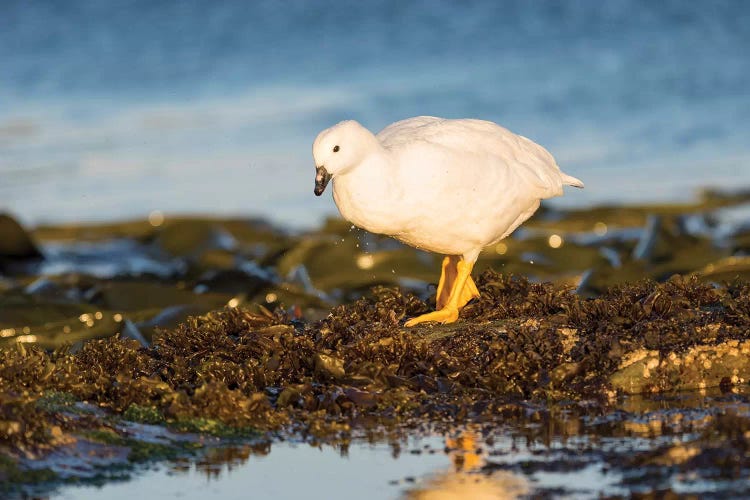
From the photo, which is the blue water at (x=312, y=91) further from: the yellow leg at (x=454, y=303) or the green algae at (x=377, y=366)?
the green algae at (x=377, y=366)

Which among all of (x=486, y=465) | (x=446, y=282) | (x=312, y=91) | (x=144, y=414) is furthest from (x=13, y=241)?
(x=486, y=465)

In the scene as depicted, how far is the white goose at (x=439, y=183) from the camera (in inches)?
231

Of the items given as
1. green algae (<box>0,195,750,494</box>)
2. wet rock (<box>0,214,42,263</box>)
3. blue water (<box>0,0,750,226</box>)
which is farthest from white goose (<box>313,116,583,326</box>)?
blue water (<box>0,0,750,226</box>)

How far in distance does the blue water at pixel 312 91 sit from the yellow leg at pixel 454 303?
5.86m

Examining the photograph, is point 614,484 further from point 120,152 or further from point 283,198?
point 120,152

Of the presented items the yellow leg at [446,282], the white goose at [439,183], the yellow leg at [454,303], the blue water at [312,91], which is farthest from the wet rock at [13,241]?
the yellow leg at [454,303]

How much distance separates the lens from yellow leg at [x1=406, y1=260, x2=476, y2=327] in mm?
6301

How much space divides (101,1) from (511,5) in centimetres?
747

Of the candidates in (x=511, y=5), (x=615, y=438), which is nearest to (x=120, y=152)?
(x=511, y=5)

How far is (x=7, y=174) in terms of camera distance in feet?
47.9

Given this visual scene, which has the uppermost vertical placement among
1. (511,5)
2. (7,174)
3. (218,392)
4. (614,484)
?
(511,5)

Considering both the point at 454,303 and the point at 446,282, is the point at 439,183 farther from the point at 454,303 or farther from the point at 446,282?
the point at 446,282

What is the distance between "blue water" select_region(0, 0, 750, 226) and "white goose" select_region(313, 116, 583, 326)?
584cm

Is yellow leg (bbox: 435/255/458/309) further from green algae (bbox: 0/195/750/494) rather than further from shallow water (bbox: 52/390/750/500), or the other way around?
shallow water (bbox: 52/390/750/500)
